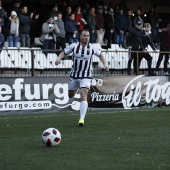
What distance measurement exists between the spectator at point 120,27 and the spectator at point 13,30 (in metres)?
5.71

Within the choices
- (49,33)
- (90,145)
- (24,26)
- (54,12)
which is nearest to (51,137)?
(90,145)

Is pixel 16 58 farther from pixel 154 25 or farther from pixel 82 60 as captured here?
pixel 154 25

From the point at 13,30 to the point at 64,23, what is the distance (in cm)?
268

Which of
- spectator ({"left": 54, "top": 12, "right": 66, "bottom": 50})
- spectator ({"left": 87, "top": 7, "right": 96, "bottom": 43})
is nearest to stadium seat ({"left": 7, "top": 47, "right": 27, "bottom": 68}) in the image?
spectator ({"left": 54, "top": 12, "right": 66, "bottom": 50})

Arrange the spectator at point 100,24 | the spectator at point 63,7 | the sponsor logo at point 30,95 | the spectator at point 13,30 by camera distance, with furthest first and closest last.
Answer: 1. the spectator at point 100,24
2. the spectator at point 63,7
3. the spectator at point 13,30
4. the sponsor logo at point 30,95

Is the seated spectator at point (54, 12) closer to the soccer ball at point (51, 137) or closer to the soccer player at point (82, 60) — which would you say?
the soccer player at point (82, 60)

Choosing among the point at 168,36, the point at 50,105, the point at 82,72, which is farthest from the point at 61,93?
the point at 168,36

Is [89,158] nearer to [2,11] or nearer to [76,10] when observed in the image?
[2,11]

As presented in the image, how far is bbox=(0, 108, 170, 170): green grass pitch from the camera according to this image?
888 cm

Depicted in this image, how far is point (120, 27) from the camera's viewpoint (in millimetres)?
28938

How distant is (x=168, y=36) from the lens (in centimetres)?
2753

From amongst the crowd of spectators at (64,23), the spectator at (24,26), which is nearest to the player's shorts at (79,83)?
the crowd of spectators at (64,23)

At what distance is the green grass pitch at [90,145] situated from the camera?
29.1ft

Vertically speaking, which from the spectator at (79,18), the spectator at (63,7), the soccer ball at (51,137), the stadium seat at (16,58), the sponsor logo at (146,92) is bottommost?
the sponsor logo at (146,92)
